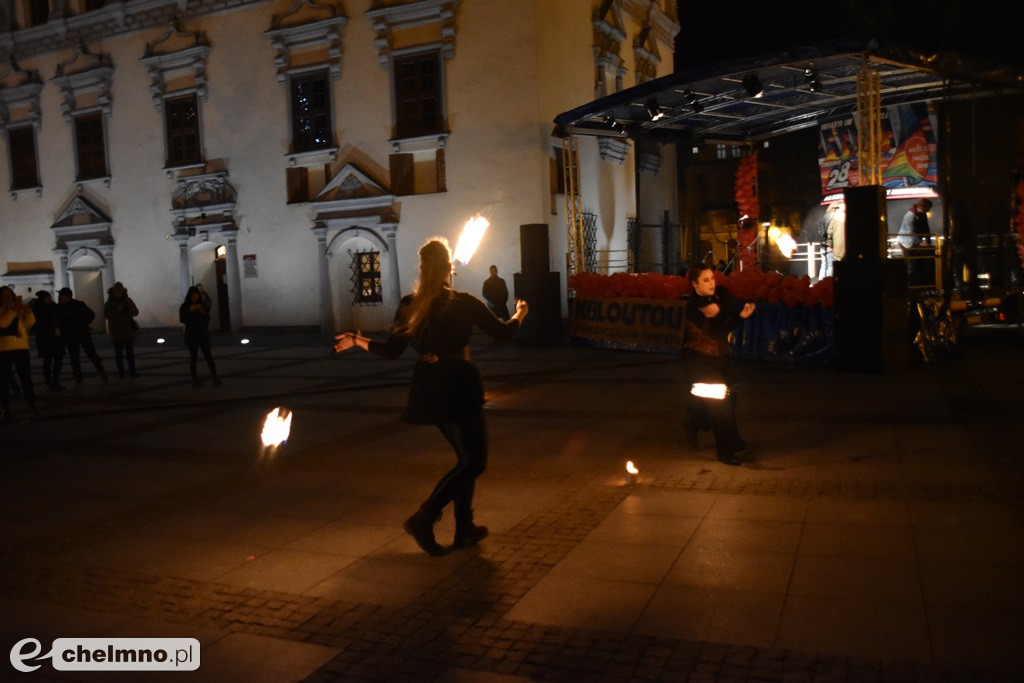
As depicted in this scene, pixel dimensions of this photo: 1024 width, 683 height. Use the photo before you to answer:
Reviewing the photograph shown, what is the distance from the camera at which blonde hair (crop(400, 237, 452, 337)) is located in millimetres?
5805

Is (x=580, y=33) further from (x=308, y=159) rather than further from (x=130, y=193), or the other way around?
(x=130, y=193)

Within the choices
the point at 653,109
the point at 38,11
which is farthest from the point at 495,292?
the point at 38,11

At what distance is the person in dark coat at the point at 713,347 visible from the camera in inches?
319

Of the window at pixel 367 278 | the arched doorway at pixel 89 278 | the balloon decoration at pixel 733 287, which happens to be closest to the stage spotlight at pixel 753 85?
the balloon decoration at pixel 733 287

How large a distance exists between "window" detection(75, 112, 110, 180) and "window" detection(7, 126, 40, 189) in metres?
1.85

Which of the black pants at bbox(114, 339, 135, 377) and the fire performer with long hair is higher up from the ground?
the fire performer with long hair

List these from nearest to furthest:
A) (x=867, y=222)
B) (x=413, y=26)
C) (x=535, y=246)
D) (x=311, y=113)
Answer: (x=867, y=222)
(x=535, y=246)
(x=413, y=26)
(x=311, y=113)

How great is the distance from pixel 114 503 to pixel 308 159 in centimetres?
1772

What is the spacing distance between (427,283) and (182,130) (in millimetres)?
22840

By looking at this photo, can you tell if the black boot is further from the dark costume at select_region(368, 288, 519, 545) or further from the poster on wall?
the poster on wall

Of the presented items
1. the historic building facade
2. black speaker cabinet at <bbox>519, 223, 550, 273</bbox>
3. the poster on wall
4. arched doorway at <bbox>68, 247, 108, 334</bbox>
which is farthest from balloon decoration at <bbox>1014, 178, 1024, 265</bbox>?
arched doorway at <bbox>68, 247, 108, 334</bbox>

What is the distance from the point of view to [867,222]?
13.4 m

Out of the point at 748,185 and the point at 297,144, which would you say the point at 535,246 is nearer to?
the point at 748,185

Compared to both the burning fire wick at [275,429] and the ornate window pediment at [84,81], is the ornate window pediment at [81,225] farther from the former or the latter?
the burning fire wick at [275,429]
